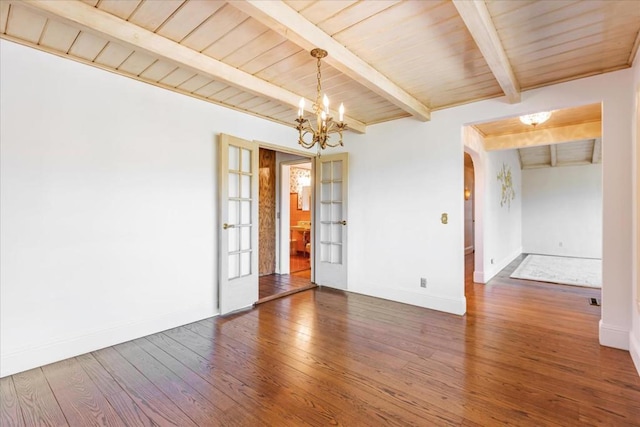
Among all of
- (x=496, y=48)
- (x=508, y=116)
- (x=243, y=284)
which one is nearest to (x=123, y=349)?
(x=243, y=284)

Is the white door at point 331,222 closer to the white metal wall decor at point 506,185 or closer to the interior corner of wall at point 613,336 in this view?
the interior corner of wall at point 613,336

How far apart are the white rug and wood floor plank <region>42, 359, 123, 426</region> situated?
595cm

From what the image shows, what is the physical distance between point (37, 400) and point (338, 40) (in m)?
3.08

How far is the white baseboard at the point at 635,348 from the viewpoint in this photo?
2.28m

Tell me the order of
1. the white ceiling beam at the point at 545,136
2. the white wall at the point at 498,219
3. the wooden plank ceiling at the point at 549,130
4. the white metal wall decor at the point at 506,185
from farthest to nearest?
the white metal wall decor at the point at 506,185 < the white wall at the point at 498,219 < the white ceiling beam at the point at 545,136 < the wooden plank ceiling at the point at 549,130

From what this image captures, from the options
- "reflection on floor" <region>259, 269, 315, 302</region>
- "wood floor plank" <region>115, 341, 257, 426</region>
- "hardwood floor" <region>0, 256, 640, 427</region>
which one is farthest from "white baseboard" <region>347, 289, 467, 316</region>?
"wood floor plank" <region>115, 341, 257, 426</region>

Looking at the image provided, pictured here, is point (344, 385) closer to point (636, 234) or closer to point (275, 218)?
point (636, 234)

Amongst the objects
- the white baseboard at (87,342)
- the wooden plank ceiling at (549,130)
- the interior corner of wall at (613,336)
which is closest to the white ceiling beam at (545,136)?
the wooden plank ceiling at (549,130)

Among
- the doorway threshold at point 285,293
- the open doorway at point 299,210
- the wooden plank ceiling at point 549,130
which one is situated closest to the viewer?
the doorway threshold at point 285,293

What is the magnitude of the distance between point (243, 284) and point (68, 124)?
2.28 m

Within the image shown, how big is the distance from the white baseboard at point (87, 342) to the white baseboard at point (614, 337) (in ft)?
12.6

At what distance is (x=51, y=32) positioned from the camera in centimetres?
211

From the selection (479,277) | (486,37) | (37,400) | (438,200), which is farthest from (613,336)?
(37,400)

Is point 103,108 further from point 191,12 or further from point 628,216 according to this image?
point 628,216
